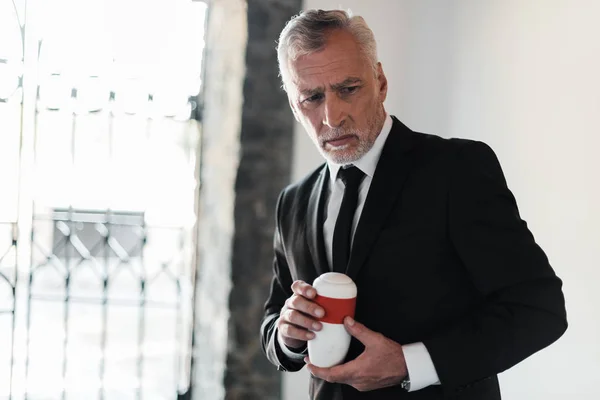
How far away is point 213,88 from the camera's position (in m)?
2.80

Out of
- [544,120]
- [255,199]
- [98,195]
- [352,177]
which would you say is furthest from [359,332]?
[98,195]

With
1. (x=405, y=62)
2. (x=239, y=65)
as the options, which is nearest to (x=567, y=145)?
(x=405, y=62)

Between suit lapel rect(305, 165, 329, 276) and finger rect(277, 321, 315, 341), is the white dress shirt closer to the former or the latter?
suit lapel rect(305, 165, 329, 276)

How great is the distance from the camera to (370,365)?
1015mm

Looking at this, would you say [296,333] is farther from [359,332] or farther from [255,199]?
[255,199]

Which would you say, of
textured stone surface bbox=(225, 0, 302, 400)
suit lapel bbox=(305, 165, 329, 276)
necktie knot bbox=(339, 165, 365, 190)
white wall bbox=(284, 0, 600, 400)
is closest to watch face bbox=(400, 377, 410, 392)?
suit lapel bbox=(305, 165, 329, 276)

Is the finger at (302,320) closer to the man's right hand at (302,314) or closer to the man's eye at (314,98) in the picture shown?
the man's right hand at (302,314)

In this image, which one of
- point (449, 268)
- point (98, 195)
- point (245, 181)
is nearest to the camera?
point (449, 268)

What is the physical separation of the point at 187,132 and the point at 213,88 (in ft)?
0.82

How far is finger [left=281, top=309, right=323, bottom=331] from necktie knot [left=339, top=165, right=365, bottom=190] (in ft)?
1.00

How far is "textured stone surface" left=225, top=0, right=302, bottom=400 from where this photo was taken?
271 cm

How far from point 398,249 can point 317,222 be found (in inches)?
8.2

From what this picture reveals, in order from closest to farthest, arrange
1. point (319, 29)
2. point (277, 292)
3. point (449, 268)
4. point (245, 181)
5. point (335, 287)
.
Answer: point (335, 287), point (449, 268), point (319, 29), point (277, 292), point (245, 181)

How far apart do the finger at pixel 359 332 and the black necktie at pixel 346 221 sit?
0.16 metres
